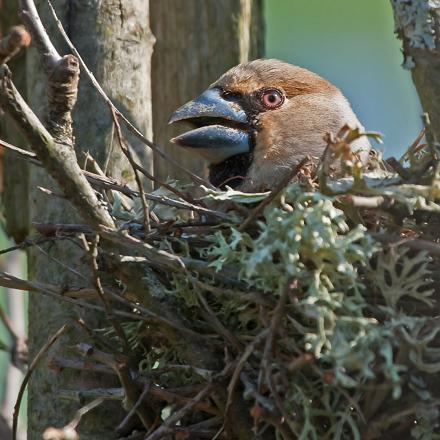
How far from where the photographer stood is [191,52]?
5.20m

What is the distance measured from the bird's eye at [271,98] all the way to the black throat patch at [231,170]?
10.8 inches

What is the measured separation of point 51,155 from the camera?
3.00 meters

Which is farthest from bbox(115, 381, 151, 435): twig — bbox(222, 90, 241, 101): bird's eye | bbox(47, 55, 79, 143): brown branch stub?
bbox(222, 90, 241, 101): bird's eye

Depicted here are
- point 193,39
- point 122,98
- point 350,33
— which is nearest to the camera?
point 122,98

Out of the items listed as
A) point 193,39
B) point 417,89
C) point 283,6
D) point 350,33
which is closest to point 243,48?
point 193,39

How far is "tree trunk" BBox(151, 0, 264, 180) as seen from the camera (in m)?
5.19

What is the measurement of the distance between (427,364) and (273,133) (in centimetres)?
179

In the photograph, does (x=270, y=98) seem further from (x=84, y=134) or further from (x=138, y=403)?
(x=138, y=403)

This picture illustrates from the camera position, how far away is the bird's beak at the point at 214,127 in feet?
14.8

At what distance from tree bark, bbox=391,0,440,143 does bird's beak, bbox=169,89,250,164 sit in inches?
48.5

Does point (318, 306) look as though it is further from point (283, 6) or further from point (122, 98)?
point (283, 6)

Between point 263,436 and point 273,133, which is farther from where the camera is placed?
point 273,133

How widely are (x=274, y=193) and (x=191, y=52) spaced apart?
2042 millimetres

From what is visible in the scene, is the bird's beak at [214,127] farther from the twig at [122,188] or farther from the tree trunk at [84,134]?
the twig at [122,188]
